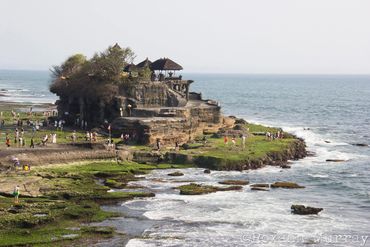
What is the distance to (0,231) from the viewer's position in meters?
36.1

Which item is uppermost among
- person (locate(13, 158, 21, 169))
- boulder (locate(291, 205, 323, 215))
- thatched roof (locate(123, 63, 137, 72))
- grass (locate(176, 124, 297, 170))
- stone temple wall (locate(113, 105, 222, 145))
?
thatched roof (locate(123, 63, 137, 72))

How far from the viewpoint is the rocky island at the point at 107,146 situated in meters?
40.2

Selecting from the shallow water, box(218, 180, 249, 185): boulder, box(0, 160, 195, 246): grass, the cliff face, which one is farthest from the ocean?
box(0, 160, 195, 246): grass

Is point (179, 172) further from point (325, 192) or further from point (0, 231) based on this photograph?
point (0, 231)

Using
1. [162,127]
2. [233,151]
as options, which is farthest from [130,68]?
[233,151]

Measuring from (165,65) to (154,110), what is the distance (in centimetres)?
1224

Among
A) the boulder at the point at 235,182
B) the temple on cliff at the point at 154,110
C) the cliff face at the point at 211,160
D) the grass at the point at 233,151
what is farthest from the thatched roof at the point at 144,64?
the boulder at the point at 235,182

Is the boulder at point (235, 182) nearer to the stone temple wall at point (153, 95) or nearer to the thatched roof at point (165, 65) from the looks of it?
the stone temple wall at point (153, 95)

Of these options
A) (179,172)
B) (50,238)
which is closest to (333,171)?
(179,172)

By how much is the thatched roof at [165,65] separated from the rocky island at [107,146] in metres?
0.15

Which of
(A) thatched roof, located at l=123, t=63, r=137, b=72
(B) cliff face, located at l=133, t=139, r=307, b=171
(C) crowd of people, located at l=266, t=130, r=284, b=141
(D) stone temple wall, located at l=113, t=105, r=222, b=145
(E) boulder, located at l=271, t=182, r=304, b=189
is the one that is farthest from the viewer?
(A) thatched roof, located at l=123, t=63, r=137, b=72

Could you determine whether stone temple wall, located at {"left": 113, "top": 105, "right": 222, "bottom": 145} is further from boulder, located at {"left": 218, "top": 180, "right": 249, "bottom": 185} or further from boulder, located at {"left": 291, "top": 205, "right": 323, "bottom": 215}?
boulder, located at {"left": 291, "top": 205, "right": 323, "bottom": 215}

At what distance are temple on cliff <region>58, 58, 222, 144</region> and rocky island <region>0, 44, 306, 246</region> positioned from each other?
13cm

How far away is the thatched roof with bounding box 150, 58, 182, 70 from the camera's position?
85050 mm
